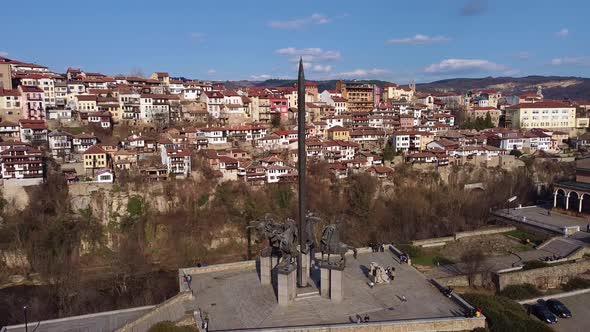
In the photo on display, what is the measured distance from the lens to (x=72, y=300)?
2417cm

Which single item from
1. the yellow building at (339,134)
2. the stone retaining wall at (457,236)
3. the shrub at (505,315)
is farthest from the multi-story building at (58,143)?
the shrub at (505,315)

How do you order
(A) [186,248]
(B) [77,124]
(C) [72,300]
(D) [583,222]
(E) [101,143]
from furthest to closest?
(B) [77,124]
(E) [101,143]
(A) [186,248]
(D) [583,222]
(C) [72,300]

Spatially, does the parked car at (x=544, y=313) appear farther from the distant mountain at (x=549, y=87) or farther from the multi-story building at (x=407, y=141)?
the distant mountain at (x=549, y=87)

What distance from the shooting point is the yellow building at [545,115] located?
6091 cm

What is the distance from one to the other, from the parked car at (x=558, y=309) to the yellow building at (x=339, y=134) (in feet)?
114

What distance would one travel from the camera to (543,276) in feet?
67.9

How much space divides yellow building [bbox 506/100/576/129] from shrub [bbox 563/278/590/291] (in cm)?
4575

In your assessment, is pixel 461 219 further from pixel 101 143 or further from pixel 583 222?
pixel 101 143

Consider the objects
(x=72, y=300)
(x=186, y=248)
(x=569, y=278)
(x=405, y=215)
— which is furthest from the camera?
(x=405, y=215)

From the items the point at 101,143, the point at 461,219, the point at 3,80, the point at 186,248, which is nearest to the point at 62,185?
the point at 101,143

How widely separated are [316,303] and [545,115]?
58599 mm

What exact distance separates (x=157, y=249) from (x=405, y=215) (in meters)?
20.6

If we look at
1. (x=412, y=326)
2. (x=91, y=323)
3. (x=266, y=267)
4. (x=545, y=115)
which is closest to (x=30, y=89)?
(x=91, y=323)

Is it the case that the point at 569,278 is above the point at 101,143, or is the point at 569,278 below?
below
